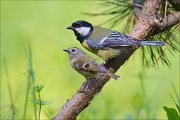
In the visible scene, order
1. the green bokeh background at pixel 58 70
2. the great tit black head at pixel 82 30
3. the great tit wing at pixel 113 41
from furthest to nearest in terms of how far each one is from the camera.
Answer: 1. the green bokeh background at pixel 58 70
2. the great tit black head at pixel 82 30
3. the great tit wing at pixel 113 41

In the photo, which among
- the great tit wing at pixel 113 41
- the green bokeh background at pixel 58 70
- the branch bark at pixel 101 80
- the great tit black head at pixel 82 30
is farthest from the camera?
the green bokeh background at pixel 58 70

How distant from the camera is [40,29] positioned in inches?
266

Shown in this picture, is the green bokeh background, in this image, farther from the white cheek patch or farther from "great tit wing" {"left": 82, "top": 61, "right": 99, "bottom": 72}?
"great tit wing" {"left": 82, "top": 61, "right": 99, "bottom": 72}

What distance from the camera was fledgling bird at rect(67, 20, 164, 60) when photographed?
3.51m

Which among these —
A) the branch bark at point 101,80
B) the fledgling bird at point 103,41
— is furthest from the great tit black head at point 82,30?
the branch bark at point 101,80

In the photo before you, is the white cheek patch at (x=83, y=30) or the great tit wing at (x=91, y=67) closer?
the great tit wing at (x=91, y=67)

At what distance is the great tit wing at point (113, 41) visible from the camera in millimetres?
3488

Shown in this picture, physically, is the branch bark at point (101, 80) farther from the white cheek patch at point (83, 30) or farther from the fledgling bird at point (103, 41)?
the white cheek patch at point (83, 30)

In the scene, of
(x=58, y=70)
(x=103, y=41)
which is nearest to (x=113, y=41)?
(x=103, y=41)

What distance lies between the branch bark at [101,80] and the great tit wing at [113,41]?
0.06 metres

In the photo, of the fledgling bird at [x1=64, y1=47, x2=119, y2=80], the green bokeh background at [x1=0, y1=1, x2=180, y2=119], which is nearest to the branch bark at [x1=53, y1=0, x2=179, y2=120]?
the fledgling bird at [x1=64, y1=47, x2=119, y2=80]

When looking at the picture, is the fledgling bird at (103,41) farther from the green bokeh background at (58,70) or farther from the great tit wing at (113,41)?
the green bokeh background at (58,70)

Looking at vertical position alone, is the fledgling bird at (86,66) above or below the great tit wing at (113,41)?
below

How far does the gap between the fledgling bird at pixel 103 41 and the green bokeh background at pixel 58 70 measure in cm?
70
